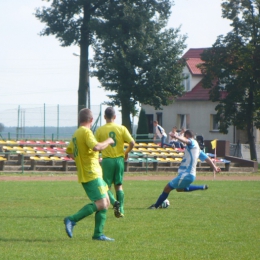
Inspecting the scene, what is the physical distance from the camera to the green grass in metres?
8.55

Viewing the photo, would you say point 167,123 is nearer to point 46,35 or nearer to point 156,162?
point 46,35

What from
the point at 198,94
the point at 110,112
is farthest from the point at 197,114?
the point at 110,112

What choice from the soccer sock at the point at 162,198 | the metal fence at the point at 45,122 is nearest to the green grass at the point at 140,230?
the soccer sock at the point at 162,198

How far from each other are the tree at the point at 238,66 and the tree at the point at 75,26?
745 centimetres

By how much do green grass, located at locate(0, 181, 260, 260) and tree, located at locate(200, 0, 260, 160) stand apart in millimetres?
25575

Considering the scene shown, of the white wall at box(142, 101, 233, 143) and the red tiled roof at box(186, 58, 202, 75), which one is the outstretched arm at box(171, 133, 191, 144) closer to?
the white wall at box(142, 101, 233, 143)

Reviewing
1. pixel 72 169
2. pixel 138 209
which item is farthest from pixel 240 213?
pixel 72 169

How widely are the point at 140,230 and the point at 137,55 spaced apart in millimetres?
33362

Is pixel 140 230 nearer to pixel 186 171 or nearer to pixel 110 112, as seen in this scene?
pixel 110 112

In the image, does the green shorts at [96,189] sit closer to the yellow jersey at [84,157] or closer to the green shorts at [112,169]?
the yellow jersey at [84,157]

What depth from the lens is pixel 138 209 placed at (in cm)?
1437

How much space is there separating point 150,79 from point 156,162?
12.3 metres

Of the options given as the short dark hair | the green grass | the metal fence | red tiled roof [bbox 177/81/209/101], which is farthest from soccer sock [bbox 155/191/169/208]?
red tiled roof [bbox 177/81/209/101]

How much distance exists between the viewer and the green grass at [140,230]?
8.55 meters
